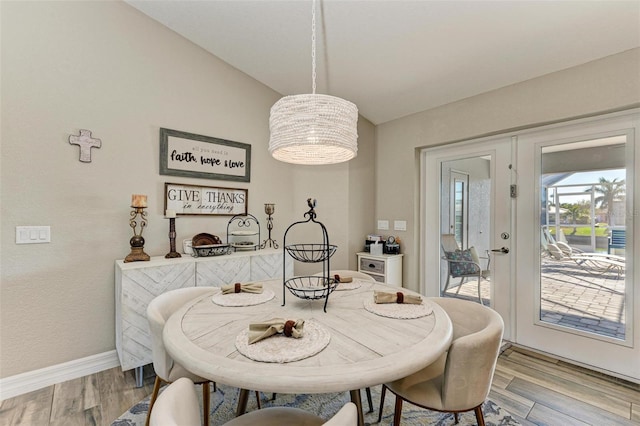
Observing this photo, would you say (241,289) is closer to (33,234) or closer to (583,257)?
(33,234)

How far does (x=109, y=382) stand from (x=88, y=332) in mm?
425

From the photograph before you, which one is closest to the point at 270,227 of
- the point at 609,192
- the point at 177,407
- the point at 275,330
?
the point at 275,330

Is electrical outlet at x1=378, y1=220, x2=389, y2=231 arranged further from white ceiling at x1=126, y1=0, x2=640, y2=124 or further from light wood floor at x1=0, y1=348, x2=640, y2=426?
light wood floor at x1=0, y1=348, x2=640, y2=426

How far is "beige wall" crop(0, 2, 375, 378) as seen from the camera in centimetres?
202

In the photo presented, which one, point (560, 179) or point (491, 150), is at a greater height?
point (491, 150)

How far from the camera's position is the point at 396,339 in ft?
3.68

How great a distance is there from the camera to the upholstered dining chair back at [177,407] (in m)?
0.75

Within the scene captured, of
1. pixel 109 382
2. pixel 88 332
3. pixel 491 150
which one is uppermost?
pixel 491 150

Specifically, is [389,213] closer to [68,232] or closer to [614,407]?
[614,407]

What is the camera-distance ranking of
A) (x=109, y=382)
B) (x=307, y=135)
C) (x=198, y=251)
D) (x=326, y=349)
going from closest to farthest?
(x=326, y=349)
(x=307, y=135)
(x=109, y=382)
(x=198, y=251)

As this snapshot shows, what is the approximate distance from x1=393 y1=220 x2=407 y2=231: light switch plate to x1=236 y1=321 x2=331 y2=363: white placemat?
2573 millimetres

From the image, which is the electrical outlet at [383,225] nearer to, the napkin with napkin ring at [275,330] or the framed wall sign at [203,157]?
the framed wall sign at [203,157]

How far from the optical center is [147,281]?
213cm

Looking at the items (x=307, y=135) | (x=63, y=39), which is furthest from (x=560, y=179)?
(x=63, y=39)
